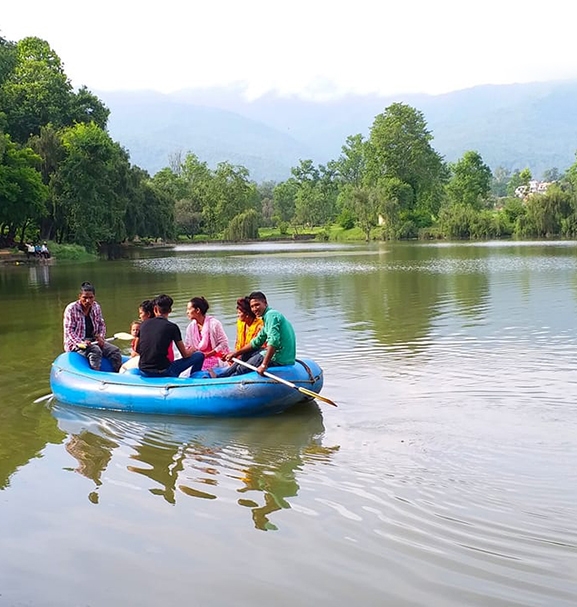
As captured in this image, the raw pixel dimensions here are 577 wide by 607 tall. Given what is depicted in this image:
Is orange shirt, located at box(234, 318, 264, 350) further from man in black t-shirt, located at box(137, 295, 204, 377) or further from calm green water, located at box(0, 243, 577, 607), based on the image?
calm green water, located at box(0, 243, 577, 607)

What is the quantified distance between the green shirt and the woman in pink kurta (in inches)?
27.3

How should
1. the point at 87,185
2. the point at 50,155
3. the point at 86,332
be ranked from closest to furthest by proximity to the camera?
1. the point at 86,332
2. the point at 87,185
3. the point at 50,155

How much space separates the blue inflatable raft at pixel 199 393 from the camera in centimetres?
832

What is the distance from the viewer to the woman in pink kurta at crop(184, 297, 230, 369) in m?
9.20

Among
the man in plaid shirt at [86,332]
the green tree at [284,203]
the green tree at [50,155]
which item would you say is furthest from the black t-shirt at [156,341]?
the green tree at [284,203]

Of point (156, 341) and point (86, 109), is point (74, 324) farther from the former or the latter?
point (86, 109)

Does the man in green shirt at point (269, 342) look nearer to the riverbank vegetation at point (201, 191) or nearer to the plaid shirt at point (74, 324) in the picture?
the plaid shirt at point (74, 324)

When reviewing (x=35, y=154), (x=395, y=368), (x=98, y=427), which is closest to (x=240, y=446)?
(x=98, y=427)

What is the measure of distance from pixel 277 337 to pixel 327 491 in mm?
2630

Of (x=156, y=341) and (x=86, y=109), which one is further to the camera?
(x=86, y=109)

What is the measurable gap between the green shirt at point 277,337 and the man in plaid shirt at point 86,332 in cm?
224

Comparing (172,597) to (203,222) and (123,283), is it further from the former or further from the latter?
(203,222)

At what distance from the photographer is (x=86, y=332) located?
386 inches

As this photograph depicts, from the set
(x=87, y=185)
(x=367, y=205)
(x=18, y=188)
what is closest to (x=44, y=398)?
(x=18, y=188)
